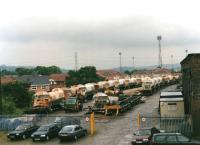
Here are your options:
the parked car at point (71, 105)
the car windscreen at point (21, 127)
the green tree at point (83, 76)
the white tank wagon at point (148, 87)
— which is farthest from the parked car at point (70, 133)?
the green tree at point (83, 76)

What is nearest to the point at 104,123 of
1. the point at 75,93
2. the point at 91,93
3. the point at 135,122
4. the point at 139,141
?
the point at 135,122

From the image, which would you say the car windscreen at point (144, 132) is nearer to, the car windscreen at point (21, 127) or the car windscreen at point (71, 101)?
the car windscreen at point (21, 127)

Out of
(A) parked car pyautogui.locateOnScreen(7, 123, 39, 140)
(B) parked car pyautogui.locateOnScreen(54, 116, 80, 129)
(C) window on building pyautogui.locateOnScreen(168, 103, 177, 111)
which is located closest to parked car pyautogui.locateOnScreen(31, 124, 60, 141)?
(A) parked car pyautogui.locateOnScreen(7, 123, 39, 140)

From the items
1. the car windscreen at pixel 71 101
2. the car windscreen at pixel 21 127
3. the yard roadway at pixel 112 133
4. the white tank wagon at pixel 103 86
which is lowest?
the yard roadway at pixel 112 133

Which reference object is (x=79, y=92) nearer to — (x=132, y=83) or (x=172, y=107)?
(x=172, y=107)

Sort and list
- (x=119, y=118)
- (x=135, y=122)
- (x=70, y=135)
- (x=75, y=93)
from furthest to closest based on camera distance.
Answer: (x=75, y=93)
(x=119, y=118)
(x=135, y=122)
(x=70, y=135)

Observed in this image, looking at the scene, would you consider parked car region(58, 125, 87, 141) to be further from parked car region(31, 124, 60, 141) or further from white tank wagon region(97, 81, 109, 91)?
white tank wagon region(97, 81, 109, 91)

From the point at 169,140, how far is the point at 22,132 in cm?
1520

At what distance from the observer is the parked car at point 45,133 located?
34.8 m

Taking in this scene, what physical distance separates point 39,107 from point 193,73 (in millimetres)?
22973

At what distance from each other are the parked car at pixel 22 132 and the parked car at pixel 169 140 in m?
14.2

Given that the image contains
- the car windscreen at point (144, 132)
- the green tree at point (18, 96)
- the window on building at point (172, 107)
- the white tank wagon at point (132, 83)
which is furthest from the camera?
the white tank wagon at point (132, 83)

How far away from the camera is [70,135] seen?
33875mm

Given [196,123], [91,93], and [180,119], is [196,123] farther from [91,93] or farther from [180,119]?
[91,93]
